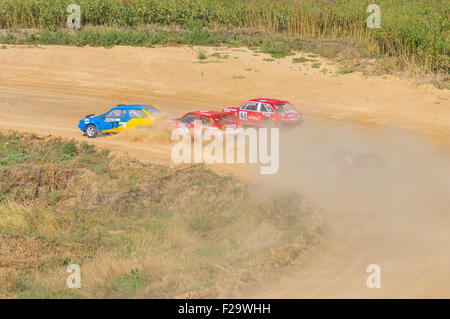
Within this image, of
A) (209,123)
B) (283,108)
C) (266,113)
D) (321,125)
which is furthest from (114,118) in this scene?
(321,125)

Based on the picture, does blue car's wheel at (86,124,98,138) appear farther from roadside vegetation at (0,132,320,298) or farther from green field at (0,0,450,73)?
green field at (0,0,450,73)

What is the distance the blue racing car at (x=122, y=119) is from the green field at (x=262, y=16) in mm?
16561

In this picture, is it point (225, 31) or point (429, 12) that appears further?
point (225, 31)

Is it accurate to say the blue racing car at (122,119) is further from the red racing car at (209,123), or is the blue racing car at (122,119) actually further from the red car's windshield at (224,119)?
the red car's windshield at (224,119)

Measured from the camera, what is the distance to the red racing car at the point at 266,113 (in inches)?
1005

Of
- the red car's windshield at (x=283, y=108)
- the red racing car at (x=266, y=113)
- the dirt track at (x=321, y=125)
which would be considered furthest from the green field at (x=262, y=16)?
the red racing car at (x=266, y=113)

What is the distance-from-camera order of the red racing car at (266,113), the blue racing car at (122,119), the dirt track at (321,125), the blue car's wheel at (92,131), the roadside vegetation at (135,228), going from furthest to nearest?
the blue car's wheel at (92,131) < the red racing car at (266,113) < the blue racing car at (122,119) < the dirt track at (321,125) < the roadside vegetation at (135,228)

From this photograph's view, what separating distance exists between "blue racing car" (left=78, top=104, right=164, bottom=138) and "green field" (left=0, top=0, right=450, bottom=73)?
652 inches

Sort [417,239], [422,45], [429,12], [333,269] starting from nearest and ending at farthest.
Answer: [333,269] → [417,239] → [422,45] → [429,12]

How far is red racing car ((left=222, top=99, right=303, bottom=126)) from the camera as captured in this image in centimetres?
2553

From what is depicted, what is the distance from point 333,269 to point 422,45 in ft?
74.7
